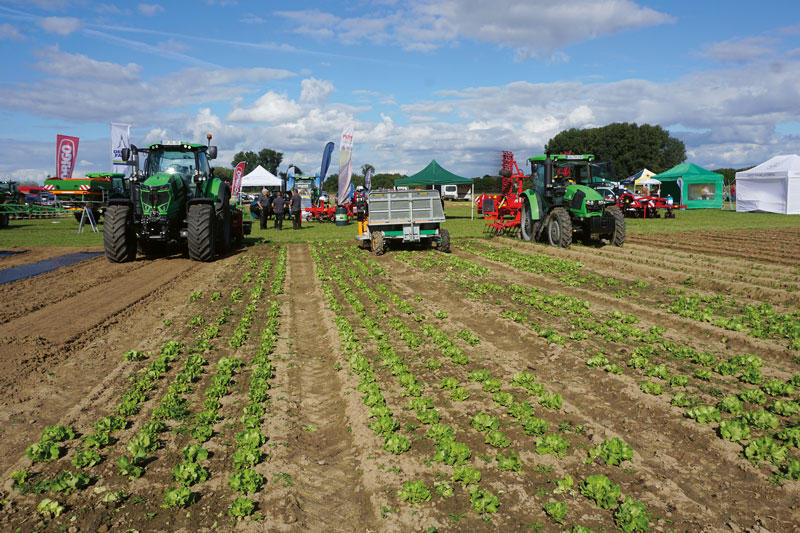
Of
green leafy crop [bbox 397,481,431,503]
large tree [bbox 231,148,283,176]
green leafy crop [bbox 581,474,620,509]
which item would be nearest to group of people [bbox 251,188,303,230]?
green leafy crop [bbox 397,481,431,503]

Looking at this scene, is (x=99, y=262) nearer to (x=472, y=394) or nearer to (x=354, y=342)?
(x=354, y=342)

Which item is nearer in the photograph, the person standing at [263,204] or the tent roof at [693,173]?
the person standing at [263,204]

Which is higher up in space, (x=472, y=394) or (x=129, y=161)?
(x=129, y=161)

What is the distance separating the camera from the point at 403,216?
1430 centimetres

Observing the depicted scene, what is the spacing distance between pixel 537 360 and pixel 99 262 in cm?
1152

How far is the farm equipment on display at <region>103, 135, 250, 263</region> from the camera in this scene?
1256 centimetres

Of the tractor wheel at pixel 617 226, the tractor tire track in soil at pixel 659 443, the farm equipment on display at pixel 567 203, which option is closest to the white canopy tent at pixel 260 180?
the farm equipment on display at pixel 567 203

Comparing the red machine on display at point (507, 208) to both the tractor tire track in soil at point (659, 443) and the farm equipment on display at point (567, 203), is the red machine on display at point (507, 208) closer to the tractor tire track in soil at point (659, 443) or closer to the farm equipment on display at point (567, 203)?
the farm equipment on display at point (567, 203)

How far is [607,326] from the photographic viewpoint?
6.90 meters

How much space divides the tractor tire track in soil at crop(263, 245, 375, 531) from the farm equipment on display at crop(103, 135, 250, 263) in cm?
687

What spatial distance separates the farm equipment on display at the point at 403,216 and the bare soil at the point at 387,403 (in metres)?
3.94

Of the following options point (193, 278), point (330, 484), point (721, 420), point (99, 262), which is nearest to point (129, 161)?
point (99, 262)

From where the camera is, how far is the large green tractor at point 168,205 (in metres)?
12.6

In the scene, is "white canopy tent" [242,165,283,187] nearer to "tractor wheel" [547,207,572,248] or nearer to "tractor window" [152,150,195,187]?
"tractor window" [152,150,195,187]
